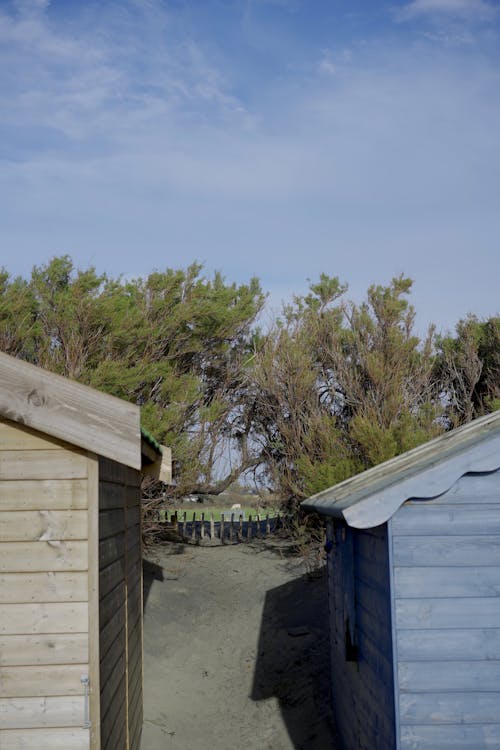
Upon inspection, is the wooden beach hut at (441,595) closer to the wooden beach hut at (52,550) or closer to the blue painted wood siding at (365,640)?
the blue painted wood siding at (365,640)

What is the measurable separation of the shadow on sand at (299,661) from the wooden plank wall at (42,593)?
5252mm

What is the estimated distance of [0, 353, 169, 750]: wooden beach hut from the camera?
4875 millimetres

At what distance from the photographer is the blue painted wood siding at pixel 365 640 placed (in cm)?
532

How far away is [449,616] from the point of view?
507 cm

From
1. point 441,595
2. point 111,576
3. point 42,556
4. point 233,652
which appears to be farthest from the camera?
point 233,652

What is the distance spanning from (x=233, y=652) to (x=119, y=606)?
824 cm

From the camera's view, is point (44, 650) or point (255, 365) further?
point (255, 365)

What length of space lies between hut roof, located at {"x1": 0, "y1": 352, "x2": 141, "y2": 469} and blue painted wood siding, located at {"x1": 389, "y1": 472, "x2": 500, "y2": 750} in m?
1.94

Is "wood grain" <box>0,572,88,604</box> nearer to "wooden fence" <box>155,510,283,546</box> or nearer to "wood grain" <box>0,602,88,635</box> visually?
"wood grain" <box>0,602,88,635</box>

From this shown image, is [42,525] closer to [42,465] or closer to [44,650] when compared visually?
[42,465]

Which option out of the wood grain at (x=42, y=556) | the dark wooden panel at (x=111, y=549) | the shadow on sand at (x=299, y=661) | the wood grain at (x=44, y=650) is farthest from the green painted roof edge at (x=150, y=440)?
the shadow on sand at (x=299, y=661)

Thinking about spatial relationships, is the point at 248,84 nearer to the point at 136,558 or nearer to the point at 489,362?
the point at 136,558

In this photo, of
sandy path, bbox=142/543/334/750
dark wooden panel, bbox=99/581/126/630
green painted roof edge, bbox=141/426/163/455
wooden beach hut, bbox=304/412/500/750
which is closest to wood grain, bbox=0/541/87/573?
dark wooden panel, bbox=99/581/126/630

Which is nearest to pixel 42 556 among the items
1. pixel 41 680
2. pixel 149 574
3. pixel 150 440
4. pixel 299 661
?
pixel 41 680
